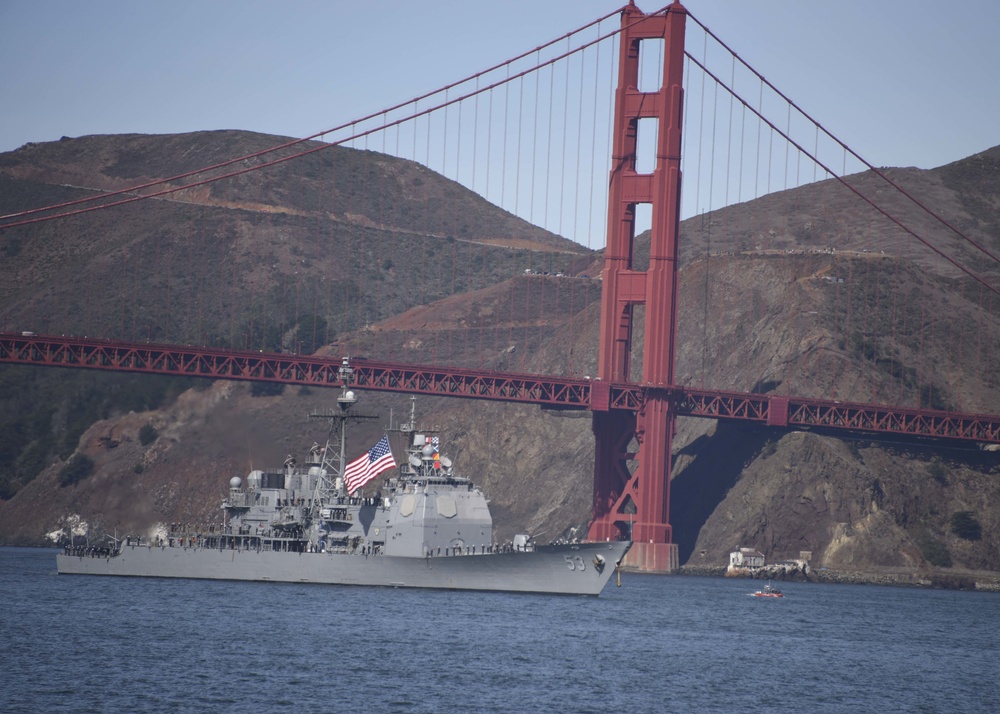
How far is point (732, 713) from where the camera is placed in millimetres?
41250

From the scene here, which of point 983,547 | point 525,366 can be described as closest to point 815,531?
point 983,547

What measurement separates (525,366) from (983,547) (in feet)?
150

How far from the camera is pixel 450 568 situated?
2608 inches

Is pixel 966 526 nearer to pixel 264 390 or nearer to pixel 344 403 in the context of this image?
pixel 344 403

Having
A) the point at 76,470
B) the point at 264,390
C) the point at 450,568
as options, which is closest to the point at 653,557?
the point at 450,568

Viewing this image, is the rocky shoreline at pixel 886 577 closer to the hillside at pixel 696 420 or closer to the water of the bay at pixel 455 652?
the hillside at pixel 696 420

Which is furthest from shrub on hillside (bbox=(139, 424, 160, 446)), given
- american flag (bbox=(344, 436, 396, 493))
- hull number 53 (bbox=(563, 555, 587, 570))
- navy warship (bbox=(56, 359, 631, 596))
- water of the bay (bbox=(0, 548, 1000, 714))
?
hull number 53 (bbox=(563, 555, 587, 570))

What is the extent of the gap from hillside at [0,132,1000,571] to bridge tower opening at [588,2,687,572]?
29.9ft

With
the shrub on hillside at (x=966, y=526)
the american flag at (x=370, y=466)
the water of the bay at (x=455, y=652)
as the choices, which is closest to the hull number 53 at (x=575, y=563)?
the water of the bay at (x=455, y=652)

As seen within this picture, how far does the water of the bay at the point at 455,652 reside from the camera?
4128 cm

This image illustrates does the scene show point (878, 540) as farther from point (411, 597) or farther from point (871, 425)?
point (411, 597)

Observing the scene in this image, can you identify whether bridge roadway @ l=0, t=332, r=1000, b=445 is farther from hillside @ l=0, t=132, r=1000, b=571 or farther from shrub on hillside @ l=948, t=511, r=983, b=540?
shrub on hillside @ l=948, t=511, r=983, b=540

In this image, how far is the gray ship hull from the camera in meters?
66.1

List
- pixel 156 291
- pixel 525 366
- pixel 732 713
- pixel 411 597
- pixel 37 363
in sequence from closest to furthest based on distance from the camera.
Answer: pixel 732 713 → pixel 411 597 → pixel 37 363 → pixel 525 366 → pixel 156 291
